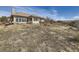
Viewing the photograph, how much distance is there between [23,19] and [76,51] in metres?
1.02

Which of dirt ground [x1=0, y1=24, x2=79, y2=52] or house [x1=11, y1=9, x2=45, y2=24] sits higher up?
house [x1=11, y1=9, x2=45, y2=24]

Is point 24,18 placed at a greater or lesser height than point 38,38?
greater

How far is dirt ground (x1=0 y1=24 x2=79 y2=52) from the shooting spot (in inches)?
122

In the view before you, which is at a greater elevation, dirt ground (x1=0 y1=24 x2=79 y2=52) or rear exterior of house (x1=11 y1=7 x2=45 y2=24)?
rear exterior of house (x1=11 y1=7 x2=45 y2=24)

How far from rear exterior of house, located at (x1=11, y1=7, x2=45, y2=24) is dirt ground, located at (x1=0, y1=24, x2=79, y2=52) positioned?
0.07m

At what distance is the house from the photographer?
316cm

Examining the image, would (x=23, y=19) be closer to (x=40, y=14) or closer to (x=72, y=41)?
(x=40, y=14)

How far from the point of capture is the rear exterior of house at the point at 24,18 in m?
3.16

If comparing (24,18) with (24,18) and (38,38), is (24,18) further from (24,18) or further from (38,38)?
(38,38)

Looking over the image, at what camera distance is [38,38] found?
3.14 metres

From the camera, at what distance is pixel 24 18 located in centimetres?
319

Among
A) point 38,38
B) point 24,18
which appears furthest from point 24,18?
point 38,38
